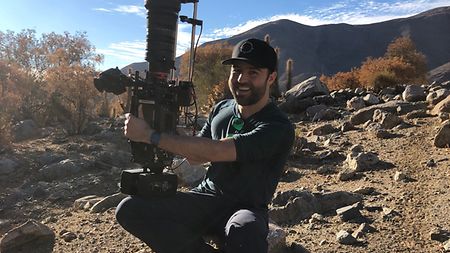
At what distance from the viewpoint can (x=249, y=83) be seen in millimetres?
2992

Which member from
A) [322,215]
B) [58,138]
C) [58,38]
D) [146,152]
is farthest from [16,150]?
[58,38]

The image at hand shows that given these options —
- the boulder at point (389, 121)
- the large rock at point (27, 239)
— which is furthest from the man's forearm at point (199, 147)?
the boulder at point (389, 121)

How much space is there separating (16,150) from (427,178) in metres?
9.12

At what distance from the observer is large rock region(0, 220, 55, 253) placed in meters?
4.03

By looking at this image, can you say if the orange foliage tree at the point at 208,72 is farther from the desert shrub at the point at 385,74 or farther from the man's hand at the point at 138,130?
the man's hand at the point at 138,130

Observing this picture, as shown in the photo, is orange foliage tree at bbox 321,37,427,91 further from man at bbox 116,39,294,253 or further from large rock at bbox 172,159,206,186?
man at bbox 116,39,294,253

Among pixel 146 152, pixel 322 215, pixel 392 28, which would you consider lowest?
pixel 322 215

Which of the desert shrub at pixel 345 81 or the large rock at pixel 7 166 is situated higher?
the desert shrub at pixel 345 81

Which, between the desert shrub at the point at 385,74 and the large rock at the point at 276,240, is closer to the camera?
the large rock at the point at 276,240

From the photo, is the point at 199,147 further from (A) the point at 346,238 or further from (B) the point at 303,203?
(B) the point at 303,203

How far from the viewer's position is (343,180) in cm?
628

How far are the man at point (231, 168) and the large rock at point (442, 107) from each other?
732 centimetres

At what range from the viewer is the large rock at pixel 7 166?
9703 millimetres

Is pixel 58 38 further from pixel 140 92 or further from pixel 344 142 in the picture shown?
pixel 140 92
